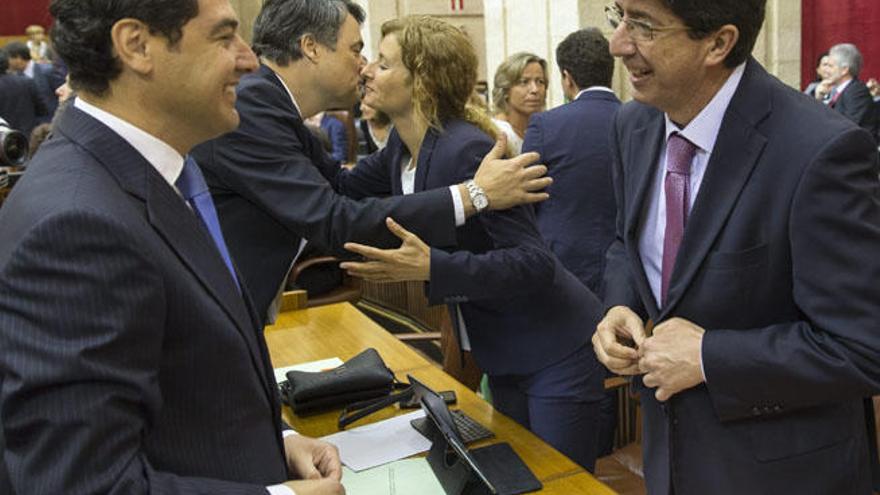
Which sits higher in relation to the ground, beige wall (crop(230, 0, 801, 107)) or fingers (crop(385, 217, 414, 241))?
beige wall (crop(230, 0, 801, 107))

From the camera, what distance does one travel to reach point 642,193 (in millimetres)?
1628

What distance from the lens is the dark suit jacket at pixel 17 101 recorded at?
8.16 metres

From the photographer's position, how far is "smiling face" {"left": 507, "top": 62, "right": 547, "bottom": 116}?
171 inches

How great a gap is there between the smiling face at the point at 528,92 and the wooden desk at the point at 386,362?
1797 mm

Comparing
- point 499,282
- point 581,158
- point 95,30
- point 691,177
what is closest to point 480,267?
point 499,282

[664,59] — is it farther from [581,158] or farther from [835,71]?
[835,71]

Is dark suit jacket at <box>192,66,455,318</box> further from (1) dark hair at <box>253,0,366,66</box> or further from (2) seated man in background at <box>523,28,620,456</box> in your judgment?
(2) seated man in background at <box>523,28,620,456</box>

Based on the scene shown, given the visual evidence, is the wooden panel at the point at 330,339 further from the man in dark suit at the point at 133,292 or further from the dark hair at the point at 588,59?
the dark hair at the point at 588,59

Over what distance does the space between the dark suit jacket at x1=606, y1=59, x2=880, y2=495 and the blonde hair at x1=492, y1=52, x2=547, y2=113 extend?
2.92 metres

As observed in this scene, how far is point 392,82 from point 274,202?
0.42 metres

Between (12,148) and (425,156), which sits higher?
(425,156)

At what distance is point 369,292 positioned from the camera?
216 inches

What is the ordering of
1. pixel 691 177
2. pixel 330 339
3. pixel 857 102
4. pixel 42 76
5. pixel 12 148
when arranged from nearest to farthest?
pixel 691 177 < pixel 330 339 < pixel 12 148 < pixel 857 102 < pixel 42 76

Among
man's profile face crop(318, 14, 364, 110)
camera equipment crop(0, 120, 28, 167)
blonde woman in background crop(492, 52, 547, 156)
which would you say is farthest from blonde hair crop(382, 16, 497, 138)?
camera equipment crop(0, 120, 28, 167)
